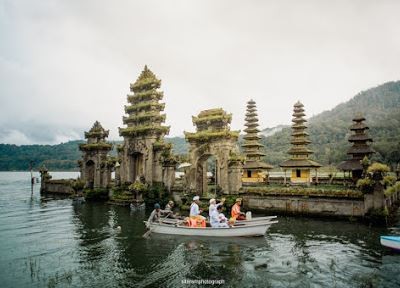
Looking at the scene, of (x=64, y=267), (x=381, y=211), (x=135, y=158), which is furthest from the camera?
(x=135, y=158)

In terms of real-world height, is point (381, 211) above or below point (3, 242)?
above

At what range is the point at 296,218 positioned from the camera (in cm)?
2527

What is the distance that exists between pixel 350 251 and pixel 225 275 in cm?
741

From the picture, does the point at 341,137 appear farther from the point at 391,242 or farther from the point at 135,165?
the point at 391,242

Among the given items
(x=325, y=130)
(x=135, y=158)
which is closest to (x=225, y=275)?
(x=135, y=158)

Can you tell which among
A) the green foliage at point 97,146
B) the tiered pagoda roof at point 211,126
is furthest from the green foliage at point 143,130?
the tiered pagoda roof at point 211,126

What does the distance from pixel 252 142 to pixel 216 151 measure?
609 inches

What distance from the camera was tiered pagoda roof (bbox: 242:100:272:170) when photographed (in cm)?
4319

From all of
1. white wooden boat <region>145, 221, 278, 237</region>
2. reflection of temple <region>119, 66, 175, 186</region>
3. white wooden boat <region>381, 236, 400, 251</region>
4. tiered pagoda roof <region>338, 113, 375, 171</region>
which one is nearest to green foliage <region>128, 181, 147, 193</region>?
reflection of temple <region>119, 66, 175, 186</region>

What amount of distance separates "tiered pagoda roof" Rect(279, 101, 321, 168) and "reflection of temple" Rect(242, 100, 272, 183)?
5.38m

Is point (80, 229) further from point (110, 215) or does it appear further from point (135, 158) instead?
point (135, 158)

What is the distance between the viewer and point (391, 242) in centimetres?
1552

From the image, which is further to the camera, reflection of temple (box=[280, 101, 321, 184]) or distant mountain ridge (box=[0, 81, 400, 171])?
distant mountain ridge (box=[0, 81, 400, 171])

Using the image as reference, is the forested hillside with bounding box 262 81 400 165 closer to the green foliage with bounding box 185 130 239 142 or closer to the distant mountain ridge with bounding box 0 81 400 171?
the distant mountain ridge with bounding box 0 81 400 171
